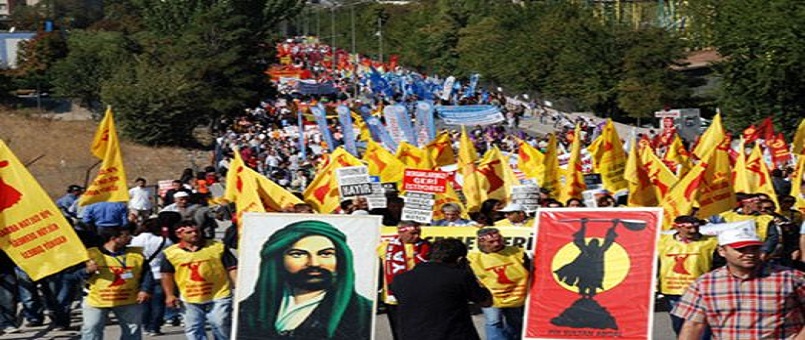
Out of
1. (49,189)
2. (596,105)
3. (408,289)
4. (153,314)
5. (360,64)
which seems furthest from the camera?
(360,64)

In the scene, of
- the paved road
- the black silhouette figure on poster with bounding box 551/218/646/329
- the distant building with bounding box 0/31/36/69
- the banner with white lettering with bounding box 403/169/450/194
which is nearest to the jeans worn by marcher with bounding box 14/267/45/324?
the paved road

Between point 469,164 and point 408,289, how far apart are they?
418 inches

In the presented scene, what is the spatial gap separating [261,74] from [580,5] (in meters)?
23.5

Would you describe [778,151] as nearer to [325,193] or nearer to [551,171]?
[551,171]

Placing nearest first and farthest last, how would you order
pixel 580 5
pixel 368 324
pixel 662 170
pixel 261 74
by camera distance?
1. pixel 368 324
2. pixel 662 170
3. pixel 261 74
4. pixel 580 5

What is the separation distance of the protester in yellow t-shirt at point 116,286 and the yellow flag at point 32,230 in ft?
1.34

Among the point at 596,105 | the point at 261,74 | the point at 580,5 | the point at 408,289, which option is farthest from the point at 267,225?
the point at 580,5

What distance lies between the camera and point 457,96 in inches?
2817

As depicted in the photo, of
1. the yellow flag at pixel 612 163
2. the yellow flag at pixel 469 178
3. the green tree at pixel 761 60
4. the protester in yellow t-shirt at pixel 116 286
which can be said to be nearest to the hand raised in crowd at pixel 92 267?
the protester in yellow t-shirt at pixel 116 286

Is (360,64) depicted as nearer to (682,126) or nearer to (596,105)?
(596,105)

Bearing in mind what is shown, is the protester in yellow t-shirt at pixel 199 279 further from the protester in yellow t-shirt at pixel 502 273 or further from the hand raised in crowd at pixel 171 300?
the protester in yellow t-shirt at pixel 502 273

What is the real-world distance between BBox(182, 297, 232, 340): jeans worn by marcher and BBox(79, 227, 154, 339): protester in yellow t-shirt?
36cm

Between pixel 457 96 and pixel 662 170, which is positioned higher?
pixel 662 170

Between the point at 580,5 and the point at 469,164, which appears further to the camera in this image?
the point at 580,5
